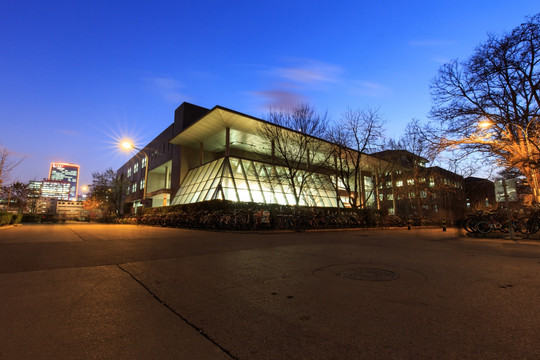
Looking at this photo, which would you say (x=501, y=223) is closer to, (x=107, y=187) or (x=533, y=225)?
(x=533, y=225)

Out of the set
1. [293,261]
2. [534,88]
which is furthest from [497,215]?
[293,261]

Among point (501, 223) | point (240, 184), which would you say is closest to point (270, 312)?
point (501, 223)

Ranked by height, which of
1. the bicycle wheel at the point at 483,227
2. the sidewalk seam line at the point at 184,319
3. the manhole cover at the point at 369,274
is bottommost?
the sidewalk seam line at the point at 184,319

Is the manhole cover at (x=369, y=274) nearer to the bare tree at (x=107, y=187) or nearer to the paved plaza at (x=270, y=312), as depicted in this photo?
the paved plaza at (x=270, y=312)

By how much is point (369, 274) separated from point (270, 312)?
2407 millimetres

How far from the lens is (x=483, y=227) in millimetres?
13172

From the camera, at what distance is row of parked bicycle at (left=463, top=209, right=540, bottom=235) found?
39.3 ft

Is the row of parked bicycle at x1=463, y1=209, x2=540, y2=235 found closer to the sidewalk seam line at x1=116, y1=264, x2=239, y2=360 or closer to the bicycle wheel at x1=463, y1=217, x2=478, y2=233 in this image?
the bicycle wheel at x1=463, y1=217, x2=478, y2=233

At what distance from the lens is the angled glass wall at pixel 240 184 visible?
954 inches

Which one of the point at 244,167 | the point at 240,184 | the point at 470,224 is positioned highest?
the point at 244,167

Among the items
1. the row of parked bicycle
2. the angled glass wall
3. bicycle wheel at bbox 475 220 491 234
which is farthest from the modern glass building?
bicycle wheel at bbox 475 220 491 234

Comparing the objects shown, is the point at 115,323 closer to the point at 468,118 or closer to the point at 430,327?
the point at 430,327

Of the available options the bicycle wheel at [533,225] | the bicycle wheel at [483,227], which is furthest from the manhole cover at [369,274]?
the bicycle wheel at [533,225]

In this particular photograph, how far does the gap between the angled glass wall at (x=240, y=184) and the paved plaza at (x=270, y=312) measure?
18.2 m
